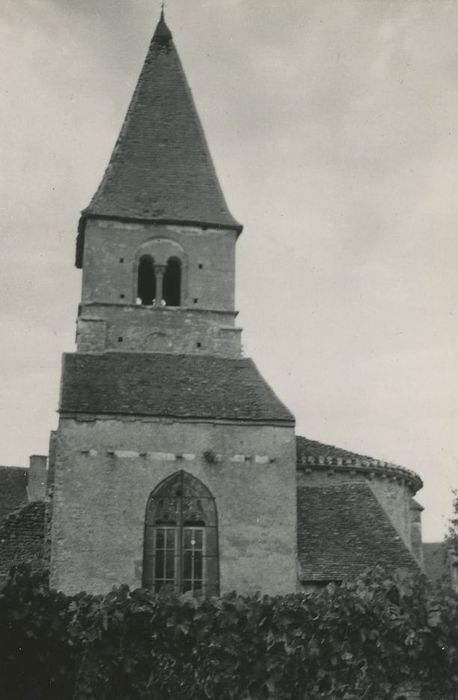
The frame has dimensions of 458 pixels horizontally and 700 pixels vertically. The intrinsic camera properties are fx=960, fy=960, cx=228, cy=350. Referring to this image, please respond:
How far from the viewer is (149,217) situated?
2586cm

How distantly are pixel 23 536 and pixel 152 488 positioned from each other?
4.90m

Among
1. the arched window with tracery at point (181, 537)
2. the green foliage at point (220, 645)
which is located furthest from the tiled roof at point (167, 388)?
the green foliage at point (220, 645)

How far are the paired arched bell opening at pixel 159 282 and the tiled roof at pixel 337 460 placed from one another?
5.17m

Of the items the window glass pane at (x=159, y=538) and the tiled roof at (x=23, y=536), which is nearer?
the window glass pane at (x=159, y=538)

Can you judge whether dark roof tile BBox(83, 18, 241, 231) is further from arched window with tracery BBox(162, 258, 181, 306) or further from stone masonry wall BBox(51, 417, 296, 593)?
stone masonry wall BBox(51, 417, 296, 593)

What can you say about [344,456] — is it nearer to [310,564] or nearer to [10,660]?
[310,564]

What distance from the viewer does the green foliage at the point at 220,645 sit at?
47.7 feet

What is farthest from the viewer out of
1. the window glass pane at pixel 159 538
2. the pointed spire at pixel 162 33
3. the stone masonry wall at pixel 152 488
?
the pointed spire at pixel 162 33

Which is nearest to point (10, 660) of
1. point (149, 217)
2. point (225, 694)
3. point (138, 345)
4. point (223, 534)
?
point (225, 694)

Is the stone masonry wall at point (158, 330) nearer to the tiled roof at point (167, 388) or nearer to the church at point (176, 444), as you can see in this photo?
the church at point (176, 444)

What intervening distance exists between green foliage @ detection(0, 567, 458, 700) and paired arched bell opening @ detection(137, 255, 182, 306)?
11.7m

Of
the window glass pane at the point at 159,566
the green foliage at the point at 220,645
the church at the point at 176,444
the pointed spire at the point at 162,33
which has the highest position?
the pointed spire at the point at 162,33

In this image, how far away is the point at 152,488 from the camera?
69.8ft

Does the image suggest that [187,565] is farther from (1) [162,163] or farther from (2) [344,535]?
(1) [162,163]
